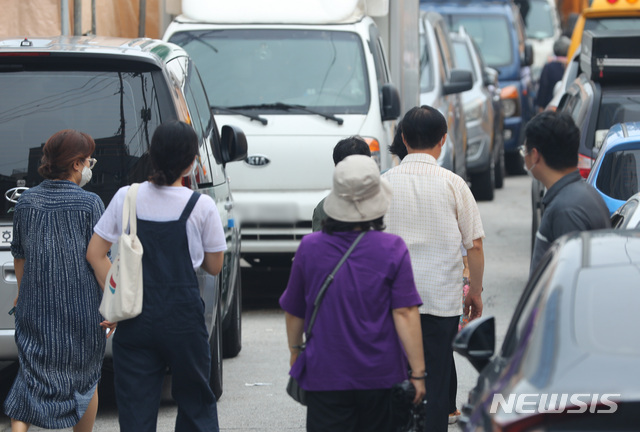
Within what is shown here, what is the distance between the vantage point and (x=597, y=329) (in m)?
3.30

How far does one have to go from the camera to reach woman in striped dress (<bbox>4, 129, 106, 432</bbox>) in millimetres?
5113

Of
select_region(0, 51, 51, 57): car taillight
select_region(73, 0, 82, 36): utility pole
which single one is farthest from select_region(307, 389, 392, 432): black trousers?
select_region(73, 0, 82, 36): utility pole

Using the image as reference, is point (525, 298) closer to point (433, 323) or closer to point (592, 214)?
point (592, 214)

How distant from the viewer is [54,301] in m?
5.11

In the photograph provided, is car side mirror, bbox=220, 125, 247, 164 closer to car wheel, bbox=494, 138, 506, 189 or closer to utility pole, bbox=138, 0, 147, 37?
utility pole, bbox=138, 0, 147, 37

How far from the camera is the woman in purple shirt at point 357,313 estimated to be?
13.5ft

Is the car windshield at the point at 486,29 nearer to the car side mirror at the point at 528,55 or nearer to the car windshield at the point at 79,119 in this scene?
the car side mirror at the point at 528,55

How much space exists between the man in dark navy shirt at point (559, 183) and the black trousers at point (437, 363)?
0.57 meters

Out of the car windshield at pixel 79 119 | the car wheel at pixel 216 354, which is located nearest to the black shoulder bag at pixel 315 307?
the car windshield at pixel 79 119

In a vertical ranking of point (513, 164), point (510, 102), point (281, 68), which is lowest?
point (513, 164)

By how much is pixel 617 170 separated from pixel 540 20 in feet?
68.9

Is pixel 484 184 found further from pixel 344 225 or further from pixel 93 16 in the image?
pixel 344 225

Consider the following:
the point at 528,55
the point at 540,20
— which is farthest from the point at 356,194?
the point at 540,20

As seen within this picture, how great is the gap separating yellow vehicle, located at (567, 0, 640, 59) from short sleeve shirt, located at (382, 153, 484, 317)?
9.30 meters
